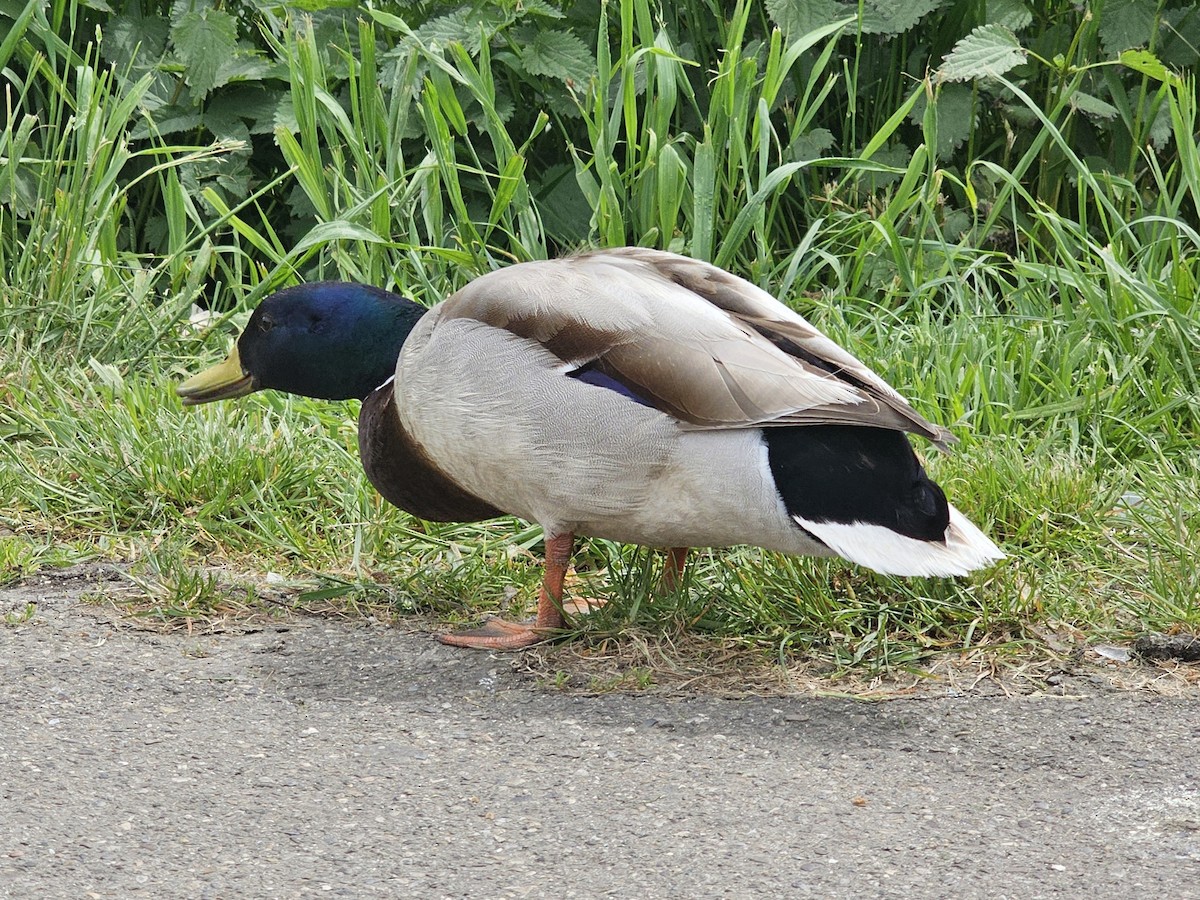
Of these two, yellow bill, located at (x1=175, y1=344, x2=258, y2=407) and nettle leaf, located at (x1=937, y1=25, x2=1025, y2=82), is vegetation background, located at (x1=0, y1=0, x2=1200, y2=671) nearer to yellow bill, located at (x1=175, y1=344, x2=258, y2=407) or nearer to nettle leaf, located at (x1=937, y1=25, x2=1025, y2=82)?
nettle leaf, located at (x1=937, y1=25, x2=1025, y2=82)

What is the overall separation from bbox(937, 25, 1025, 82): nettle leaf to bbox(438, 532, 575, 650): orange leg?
6.69ft

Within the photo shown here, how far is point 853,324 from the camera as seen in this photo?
4871mm

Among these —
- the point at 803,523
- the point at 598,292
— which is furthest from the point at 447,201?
the point at 803,523

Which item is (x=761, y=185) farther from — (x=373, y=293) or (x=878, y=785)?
(x=878, y=785)

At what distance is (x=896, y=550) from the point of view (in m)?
3.04

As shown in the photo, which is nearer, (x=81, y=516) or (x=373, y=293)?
(x=373, y=293)

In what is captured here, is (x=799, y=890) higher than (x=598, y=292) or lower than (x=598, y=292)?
lower

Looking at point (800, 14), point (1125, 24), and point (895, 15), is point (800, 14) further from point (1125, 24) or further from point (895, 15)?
point (1125, 24)

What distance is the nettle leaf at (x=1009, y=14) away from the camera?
517cm

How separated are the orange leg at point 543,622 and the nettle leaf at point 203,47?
2710 mm

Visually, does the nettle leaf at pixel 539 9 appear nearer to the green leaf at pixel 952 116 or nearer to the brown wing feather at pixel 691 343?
the green leaf at pixel 952 116

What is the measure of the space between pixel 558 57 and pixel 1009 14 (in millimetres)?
1420

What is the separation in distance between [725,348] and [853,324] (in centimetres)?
176

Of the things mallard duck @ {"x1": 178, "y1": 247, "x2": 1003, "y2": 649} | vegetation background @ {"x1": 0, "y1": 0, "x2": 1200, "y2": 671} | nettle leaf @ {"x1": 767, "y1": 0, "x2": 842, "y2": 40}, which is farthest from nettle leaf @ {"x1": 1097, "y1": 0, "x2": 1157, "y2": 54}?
mallard duck @ {"x1": 178, "y1": 247, "x2": 1003, "y2": 649}
